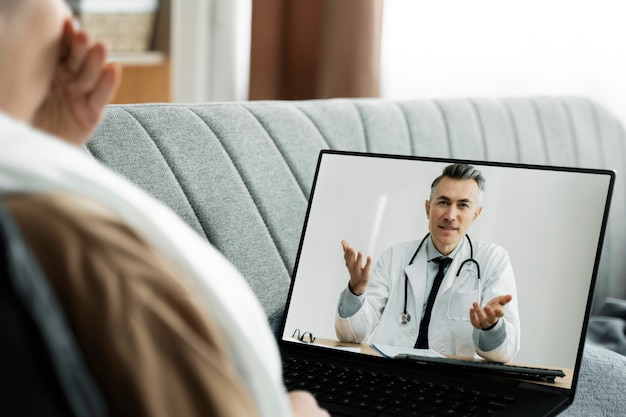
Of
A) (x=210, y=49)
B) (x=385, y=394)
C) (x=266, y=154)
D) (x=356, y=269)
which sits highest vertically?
(x=210, y=49)

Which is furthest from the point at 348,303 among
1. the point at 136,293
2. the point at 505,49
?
the point at 505,49

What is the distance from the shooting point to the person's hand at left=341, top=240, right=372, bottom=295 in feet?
3.40

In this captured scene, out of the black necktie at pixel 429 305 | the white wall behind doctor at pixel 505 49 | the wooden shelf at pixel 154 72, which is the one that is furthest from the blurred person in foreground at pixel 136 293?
the wooden shelf at pixel 154 72

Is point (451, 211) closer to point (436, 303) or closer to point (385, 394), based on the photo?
point (436, 303)

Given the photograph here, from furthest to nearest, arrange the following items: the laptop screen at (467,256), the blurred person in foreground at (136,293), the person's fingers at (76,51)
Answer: the laptop screen at (467,256)
the person's fingers at (76,51)
the blurred person in foreground at (136,293)

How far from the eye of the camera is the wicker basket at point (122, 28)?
254 cm

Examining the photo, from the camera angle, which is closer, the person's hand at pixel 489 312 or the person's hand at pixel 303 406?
the person's hand at pixel 303 406

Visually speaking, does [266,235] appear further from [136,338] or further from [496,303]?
[136,338]

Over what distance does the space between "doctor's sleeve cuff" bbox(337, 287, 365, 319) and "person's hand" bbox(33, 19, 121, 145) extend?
1.36ft

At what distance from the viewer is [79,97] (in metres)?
0.73

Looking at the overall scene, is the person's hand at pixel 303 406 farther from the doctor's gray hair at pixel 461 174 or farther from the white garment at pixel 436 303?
→ the doctor's gray hair at pixel 461 174

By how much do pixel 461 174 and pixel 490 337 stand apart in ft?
0.70

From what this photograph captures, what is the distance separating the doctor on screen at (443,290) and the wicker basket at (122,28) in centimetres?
174

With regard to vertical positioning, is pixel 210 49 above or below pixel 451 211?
above
